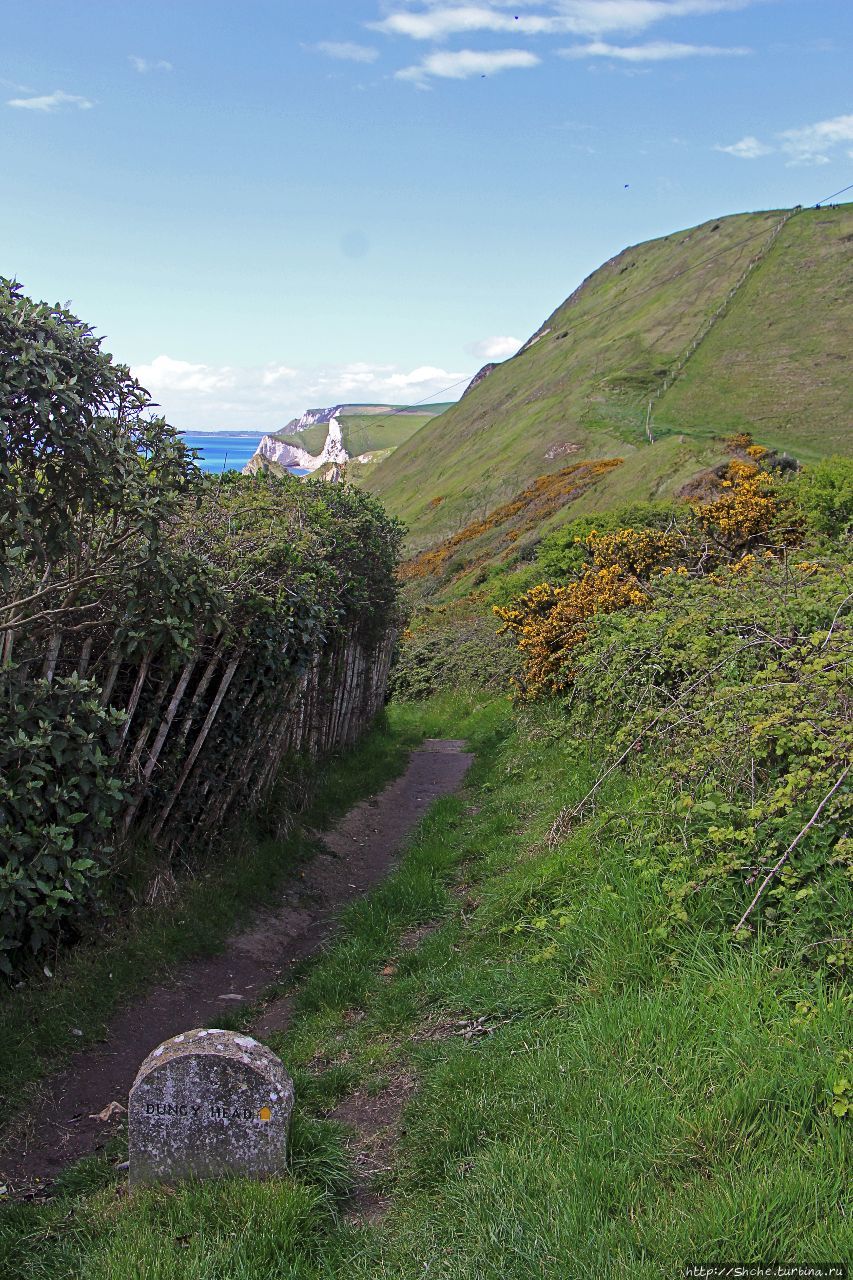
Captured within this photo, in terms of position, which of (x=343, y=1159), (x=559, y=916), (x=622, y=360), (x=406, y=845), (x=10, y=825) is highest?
(x=622, y=360)

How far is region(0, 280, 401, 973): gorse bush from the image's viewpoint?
489 centimetres

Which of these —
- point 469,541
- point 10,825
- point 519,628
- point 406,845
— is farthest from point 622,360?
point 10,825

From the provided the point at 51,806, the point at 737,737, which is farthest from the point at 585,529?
the point at 51,806

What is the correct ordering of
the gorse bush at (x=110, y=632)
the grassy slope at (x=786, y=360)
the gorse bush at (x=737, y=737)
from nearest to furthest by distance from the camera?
the gorse bush at (x=737, y=737), the gorse bush at (x=110, y=632), the grassy slope at (x=786, y=360)

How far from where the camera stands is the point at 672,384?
50031 mm

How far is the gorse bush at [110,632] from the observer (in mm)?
4887

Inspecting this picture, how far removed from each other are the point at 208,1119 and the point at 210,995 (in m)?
2.39

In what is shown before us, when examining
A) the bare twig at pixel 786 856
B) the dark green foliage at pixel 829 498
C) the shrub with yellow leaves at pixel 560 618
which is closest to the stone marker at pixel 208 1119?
the bare twig at pixel 786 856

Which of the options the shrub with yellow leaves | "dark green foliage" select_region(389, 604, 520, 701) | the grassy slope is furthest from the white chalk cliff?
the shrub with yellow leaves

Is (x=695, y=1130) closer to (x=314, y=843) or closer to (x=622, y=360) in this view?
(x=314, y=843)

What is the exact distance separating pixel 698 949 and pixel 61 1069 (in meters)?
3.43

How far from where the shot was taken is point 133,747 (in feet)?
20.9

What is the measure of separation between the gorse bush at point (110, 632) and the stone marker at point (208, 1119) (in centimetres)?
175

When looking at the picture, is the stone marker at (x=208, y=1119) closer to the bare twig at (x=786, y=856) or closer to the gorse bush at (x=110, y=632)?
the gorse bush at (x=110, y=632)
